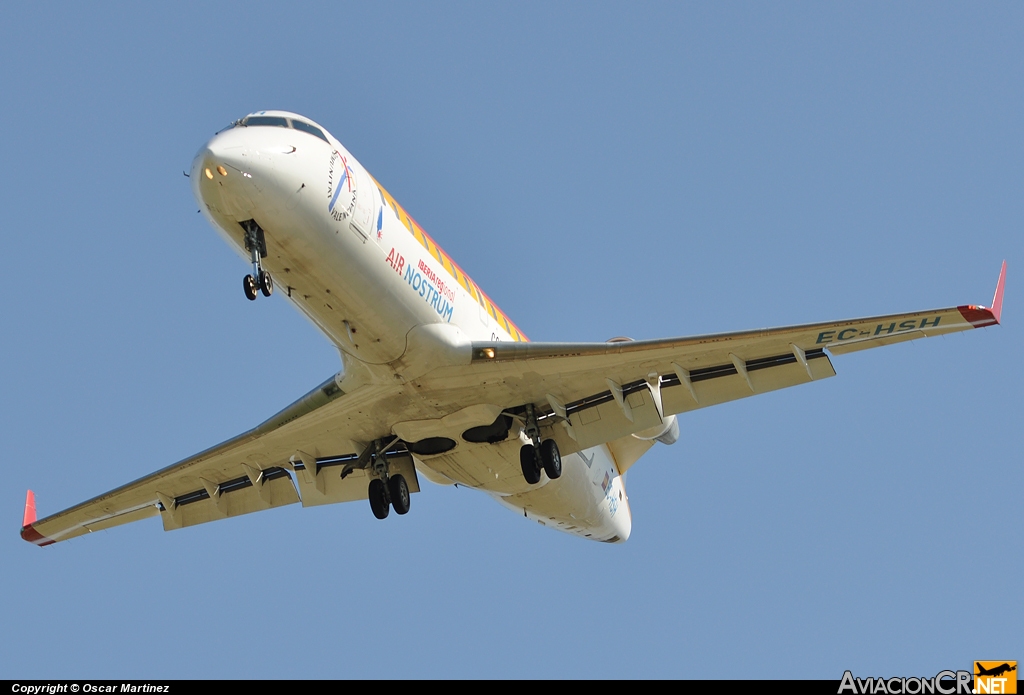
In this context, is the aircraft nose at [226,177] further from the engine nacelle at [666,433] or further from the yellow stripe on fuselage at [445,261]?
the engine nacelle at [666,433]

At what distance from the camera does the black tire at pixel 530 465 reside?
24.6 metres

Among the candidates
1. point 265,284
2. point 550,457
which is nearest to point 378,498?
point 550,457

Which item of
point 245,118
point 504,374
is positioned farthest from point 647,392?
point 245,118

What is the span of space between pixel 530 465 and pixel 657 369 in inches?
131

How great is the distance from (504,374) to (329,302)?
4000mm

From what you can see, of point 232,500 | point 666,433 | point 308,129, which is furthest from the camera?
point 232,500

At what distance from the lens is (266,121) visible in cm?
2056

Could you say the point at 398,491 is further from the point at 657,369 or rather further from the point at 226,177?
the point at 226,177

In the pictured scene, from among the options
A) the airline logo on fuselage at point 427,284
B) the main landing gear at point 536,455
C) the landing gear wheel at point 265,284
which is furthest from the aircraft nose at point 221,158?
the main landing gear at point 536,455

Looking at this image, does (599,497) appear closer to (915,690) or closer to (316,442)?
(316,442)

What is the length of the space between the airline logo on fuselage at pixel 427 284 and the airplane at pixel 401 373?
1.7 inches

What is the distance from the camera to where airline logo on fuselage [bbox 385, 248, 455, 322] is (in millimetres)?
21609

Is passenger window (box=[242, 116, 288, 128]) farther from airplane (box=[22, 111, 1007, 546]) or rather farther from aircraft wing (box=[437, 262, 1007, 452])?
aircraft wing (box=[437, 262, 1007, 452])

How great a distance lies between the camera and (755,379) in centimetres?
2386
